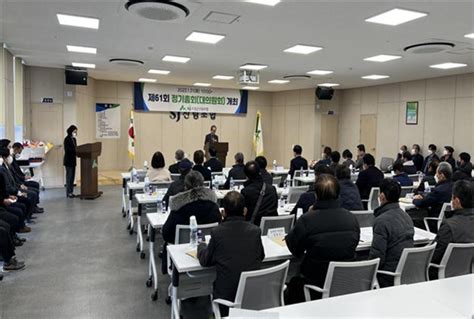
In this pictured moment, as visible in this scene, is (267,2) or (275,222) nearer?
(275,222)

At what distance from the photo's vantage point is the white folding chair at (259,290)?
221 cm

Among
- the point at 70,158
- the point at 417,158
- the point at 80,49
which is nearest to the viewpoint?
the point at 80,49

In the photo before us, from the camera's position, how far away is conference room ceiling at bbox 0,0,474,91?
4863mm

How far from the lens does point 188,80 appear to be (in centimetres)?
1251

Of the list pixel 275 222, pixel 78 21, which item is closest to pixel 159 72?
pixel 78 21

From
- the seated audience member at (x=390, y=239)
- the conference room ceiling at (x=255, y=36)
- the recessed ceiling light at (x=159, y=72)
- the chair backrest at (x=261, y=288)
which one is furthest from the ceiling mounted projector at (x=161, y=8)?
the recessed ceiling light at (x=159, y=72)

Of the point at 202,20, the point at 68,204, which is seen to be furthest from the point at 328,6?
the point at 68,204

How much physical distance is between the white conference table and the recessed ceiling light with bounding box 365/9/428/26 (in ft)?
12.8

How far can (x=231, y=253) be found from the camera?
2.50 m

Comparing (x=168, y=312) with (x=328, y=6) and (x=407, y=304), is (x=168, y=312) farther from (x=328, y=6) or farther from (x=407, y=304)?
(x=328, y=6)

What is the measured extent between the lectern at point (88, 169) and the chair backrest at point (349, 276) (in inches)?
278

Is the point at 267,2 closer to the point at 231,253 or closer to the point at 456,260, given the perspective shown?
the point at 231,253

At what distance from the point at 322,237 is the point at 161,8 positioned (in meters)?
3.42

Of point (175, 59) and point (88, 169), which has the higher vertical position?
point (175, 59)
